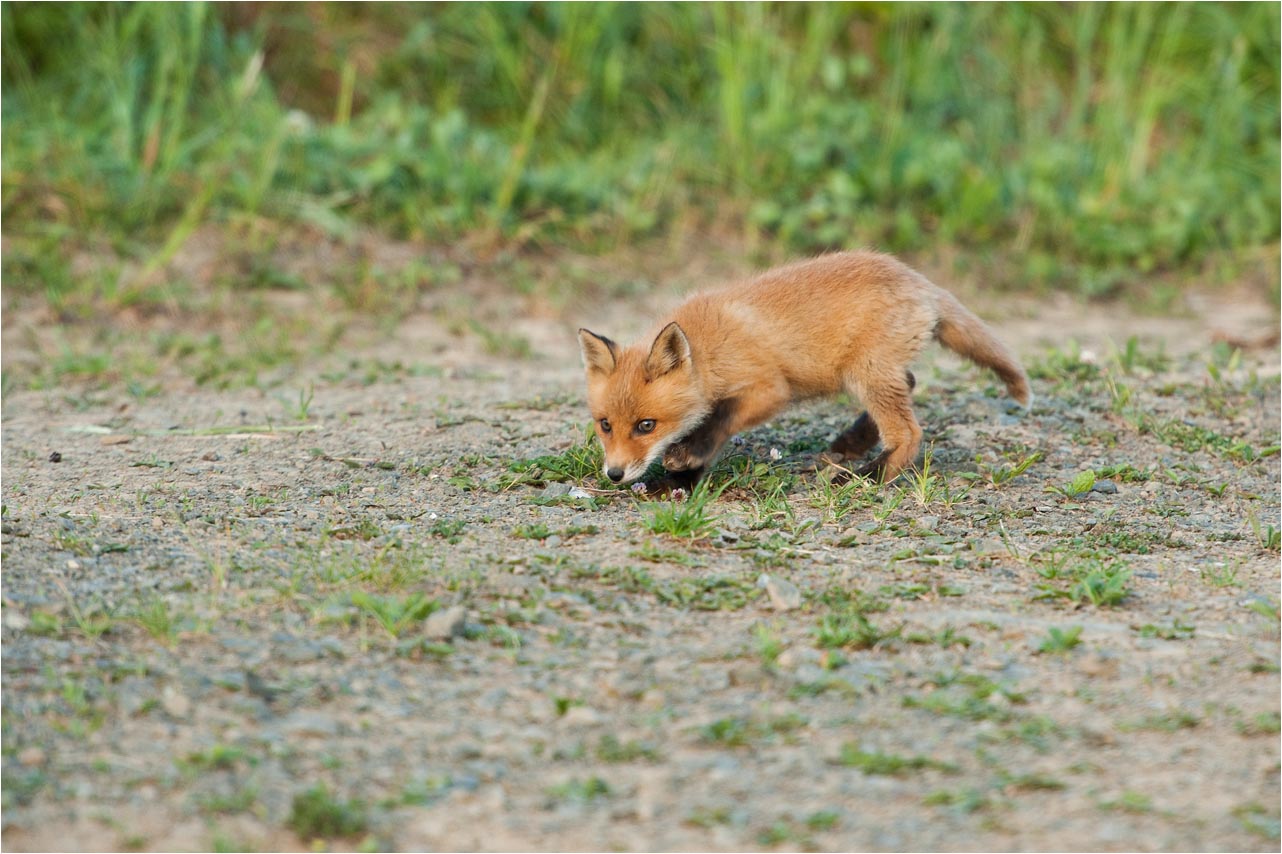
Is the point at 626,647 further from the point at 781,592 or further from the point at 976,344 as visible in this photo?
the point at 976,344

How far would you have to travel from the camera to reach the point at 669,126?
30.4ft

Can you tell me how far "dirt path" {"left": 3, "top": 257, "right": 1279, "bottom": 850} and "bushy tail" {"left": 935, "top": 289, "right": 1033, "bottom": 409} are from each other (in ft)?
0.81

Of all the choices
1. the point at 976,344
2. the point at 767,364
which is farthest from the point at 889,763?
the point at 976,344

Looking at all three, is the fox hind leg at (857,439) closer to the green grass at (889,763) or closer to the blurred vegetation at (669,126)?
the green grass at (889,763)

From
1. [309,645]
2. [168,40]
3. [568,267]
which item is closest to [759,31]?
[568,267]

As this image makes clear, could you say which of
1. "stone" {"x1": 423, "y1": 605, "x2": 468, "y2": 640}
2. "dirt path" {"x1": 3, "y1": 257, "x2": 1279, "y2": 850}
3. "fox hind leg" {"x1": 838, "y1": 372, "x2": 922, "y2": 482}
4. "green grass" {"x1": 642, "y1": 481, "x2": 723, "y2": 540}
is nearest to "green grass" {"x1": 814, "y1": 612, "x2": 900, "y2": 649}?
"dirt path" {"x1": 3, "y1": 257, "x2": 1279, "y2": 850}

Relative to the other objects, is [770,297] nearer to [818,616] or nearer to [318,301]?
[818,616]

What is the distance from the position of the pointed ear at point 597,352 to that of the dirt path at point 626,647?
0.35m

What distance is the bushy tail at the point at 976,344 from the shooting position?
5.21m

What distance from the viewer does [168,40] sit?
8.27 m

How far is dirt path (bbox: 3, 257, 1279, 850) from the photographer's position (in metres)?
2.88

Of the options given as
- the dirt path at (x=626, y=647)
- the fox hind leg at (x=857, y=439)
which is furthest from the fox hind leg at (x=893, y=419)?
the fox hind leg at (x=857, y=439)

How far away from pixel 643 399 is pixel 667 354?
0.60 feet

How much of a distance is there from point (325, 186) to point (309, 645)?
209 inches
